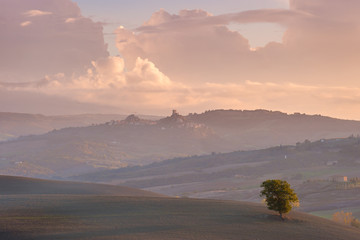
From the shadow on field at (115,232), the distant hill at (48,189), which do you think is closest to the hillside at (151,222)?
the shadow on field at (115,232)

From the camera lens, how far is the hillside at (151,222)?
214 ft

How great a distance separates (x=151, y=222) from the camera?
7419cm

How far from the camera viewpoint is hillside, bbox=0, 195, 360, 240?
214 feet

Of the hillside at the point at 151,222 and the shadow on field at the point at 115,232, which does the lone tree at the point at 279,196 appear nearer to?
the hillside at the point at 151,222

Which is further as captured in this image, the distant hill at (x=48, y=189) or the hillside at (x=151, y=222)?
the distant hill at (x=48, y=189)

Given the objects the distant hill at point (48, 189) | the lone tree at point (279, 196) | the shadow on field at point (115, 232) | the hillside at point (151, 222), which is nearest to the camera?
the shadow on field at point (115, 232)

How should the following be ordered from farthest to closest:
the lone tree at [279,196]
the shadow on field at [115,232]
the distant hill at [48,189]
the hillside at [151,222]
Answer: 1. the distant hill at [48,189]
2. the lone tree at [279,196]
3. the hillside at [151,222]
4. the shadow on field at [115,232]

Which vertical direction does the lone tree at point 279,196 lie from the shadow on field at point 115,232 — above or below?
above

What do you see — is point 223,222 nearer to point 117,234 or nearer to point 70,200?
point 117,234

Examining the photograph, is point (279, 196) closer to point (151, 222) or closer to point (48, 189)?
Answer: point (151, 222)

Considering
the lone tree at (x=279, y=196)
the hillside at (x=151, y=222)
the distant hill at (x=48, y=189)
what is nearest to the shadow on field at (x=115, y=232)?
the hillside at (x=151, y=222)

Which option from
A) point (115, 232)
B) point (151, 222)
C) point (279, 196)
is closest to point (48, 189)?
point (151, 222)

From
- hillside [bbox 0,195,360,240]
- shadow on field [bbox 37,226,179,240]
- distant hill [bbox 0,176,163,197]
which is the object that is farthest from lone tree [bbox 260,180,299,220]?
distant hill [bbox 0,176,163,197]

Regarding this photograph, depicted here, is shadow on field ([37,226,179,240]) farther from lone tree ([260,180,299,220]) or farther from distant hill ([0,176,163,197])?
distant hill ([0,176,163,197])
